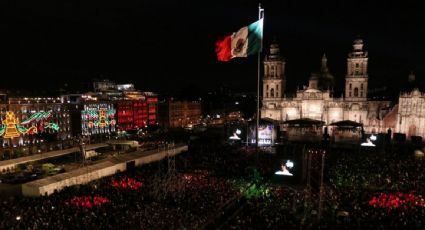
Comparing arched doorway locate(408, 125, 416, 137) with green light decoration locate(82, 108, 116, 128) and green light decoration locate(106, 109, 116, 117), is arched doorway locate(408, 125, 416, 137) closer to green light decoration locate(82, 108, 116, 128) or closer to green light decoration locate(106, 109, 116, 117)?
green light decoration locate(82, 108, 116, 128)

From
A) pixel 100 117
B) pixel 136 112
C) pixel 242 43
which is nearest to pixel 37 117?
pixel 100 117

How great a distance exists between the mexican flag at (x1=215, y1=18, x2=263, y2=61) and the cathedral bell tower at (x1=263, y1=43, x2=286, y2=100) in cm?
4332

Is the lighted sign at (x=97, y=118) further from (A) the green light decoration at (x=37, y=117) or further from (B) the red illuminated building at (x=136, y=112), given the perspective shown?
(A) the green light decoration at (x=37, y=117)

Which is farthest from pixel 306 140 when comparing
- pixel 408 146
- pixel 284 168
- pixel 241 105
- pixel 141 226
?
pixel 241 105

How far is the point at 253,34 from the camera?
2052 cm

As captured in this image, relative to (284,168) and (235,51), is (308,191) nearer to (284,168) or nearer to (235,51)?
(284,168)

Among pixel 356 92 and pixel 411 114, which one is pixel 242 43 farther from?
pixel 356 92

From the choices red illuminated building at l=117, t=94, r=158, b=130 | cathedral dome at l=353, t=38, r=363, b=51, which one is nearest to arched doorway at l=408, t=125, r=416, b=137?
cathedral dome at l=353, t=38, r=363, b=51

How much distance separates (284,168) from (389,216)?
10.5m

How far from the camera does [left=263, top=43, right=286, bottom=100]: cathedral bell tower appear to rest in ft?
211

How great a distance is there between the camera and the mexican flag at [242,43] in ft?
66.3

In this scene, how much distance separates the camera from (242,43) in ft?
69.5

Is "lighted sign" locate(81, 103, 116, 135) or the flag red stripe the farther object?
"lighted sign" locate(81, 103, 116, 135)

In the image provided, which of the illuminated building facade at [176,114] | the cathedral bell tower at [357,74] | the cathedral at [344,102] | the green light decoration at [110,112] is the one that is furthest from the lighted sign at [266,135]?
the illuminated building facade at [176,114]
